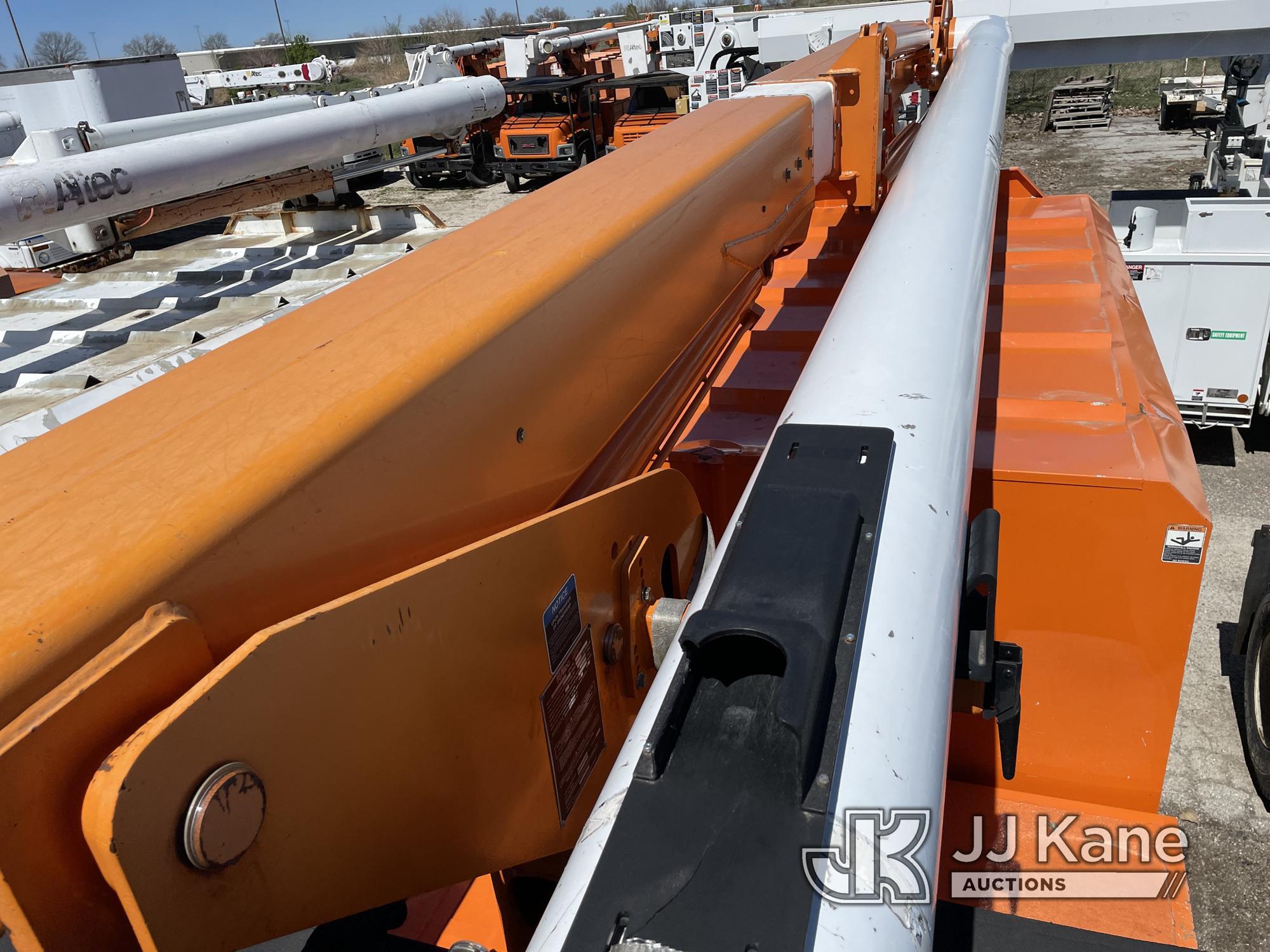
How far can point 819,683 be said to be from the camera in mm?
745

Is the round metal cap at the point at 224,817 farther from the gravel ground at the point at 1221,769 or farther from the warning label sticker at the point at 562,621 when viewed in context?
the gravel ground at the point at 1221,769

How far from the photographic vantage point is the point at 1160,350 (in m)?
5.68

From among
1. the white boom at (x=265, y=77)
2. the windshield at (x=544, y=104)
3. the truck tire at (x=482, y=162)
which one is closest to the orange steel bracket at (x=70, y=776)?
the windshield at (x=544, y=104)

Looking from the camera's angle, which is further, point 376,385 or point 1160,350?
point 1160,350

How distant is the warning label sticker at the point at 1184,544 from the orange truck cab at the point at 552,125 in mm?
13394

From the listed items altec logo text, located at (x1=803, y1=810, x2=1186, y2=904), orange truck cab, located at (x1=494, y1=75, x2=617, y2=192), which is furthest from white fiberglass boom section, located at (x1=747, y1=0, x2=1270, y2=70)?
orange truck cab, located at (x1=494, y1=75, x2=617, y2=192)

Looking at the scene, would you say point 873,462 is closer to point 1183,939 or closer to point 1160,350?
point 1183,939

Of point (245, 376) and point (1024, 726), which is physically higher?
point (245, 376)

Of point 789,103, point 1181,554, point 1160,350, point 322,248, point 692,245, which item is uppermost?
point 789,103

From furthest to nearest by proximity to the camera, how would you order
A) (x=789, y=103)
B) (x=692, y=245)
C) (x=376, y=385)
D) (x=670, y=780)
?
1. (x=789, y=103)
2. (x=692, y=245)
3. (x=376, y=385)
4. (x=670, y=780)

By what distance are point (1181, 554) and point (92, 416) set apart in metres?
2.17

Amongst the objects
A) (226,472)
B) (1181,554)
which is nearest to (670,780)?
(226,472)

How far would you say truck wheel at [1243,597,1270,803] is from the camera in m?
3.41

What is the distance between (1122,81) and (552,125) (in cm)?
1646
